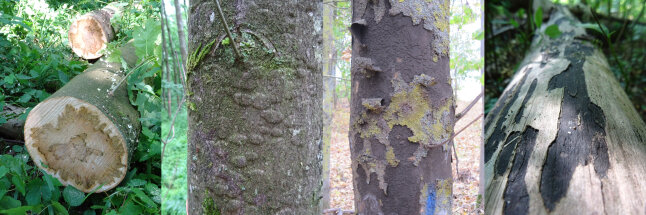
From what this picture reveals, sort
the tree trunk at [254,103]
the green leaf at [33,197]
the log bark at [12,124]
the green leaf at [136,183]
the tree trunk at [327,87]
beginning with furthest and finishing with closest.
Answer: the log bark at [12,124]
the green leaf at [136,183]
the green leaf at [33,197]
the tree trunk at [327,87]
the tree trunk at [254,103]

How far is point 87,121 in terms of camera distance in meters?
2.17

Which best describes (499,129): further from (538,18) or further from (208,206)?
(538,18)

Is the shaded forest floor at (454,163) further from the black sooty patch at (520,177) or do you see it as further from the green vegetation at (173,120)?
the green vegetation at (173,120)

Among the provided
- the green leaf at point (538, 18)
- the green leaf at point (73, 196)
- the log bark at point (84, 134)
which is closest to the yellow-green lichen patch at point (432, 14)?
the log bark at point (84, 134)

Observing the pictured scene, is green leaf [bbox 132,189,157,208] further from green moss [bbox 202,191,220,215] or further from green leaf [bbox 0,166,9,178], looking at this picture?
green moss [bbox 202,191,220,215]

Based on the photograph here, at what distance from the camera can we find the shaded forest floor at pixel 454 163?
4.94ft

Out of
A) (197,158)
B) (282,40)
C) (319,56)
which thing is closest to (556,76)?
(319,56)

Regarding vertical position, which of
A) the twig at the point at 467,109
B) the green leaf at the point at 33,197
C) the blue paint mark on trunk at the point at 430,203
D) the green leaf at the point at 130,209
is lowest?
the green leaf at the point at 130,209

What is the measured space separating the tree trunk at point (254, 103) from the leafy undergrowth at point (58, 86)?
0.69 metres

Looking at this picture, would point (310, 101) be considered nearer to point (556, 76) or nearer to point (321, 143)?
point (321, 143)

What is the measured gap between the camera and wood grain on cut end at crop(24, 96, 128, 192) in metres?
2.15

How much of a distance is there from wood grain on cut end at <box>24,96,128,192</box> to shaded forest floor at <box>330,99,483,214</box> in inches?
49.4

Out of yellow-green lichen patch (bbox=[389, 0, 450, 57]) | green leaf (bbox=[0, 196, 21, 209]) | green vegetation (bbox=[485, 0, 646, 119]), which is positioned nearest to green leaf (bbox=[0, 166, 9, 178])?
green leaf (bbox=[0, 196, 21, 209])

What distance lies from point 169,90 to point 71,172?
3.53 feet
